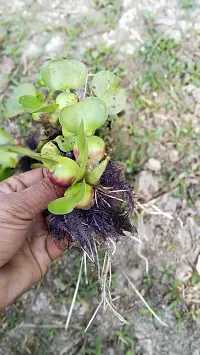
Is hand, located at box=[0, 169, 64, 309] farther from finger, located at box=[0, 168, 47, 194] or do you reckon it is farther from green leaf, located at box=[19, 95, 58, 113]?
green leaf, located at box=[19, 95, 58, 113]

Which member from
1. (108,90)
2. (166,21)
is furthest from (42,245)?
(166,21)

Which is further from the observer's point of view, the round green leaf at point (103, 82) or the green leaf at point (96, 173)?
the round green leaf at point (103, 82)

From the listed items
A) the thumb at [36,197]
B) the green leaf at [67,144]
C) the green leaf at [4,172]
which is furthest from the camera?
the green leaf at [4,172]

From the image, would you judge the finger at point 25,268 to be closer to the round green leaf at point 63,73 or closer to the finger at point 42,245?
the finger at point 42,245

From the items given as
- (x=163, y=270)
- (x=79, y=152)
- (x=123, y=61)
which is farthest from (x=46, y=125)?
(x=163, y=270)

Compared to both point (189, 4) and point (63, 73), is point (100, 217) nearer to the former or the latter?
point (63, 73)

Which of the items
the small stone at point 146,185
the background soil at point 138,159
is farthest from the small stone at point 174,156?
the small stone at point 146,185

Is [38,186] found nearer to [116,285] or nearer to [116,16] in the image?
[116,285]
